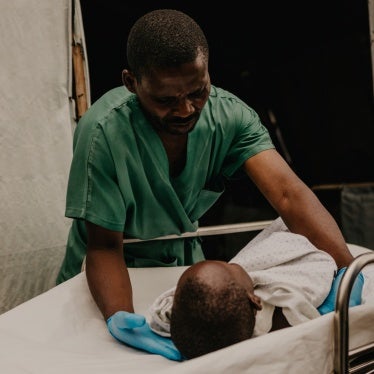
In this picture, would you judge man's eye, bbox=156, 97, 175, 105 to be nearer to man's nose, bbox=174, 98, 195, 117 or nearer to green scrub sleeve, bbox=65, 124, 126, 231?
man's nose, bbox=174, 98, 195, 117

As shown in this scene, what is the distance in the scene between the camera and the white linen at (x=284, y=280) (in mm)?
1042

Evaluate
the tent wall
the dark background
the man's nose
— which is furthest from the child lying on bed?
the dark background

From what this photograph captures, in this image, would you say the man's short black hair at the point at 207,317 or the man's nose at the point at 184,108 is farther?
the man's nose at the point at 184,108

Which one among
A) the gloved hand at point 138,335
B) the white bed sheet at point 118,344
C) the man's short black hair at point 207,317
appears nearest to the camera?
the white bed sheet at point 118,344

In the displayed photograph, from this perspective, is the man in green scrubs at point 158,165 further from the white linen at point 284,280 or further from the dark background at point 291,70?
the dark background at point 291,70

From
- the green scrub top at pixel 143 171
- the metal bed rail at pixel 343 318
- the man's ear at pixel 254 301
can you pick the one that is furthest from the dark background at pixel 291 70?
the metal bed rail at pixel 343 318

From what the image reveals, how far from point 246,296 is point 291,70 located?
8.81 feet

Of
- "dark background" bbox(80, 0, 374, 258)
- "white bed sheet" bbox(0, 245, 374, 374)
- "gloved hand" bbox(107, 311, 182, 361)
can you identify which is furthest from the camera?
"dark background" bbox(80, 0, 374, 258)

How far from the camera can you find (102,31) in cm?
277

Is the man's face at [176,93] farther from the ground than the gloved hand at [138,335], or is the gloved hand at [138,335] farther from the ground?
the man's face at [176,93]

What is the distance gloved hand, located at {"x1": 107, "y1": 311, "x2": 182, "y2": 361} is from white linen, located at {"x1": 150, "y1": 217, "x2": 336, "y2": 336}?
0.03 metres

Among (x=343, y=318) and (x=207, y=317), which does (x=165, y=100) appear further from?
(x=343, y=318)

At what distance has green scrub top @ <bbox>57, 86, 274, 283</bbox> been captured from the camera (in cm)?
122

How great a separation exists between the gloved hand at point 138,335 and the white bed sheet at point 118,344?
0.02 metres
